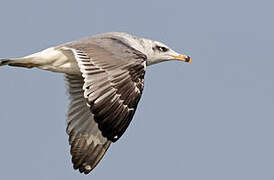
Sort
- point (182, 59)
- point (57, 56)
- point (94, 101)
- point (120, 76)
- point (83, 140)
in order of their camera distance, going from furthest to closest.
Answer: point (182, 59)
point (83, 140)
point (57, 56)
point (120, 76)
point (94, 101)

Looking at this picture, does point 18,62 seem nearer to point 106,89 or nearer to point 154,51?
point 106,89

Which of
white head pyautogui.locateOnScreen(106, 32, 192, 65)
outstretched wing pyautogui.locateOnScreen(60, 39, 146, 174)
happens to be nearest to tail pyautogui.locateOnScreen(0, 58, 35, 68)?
outstretched wing pyautogui.locateOnScreen(60, 39, 146, 174)

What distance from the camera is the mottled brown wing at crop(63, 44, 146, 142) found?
8273mm

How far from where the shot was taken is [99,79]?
28.6 feet

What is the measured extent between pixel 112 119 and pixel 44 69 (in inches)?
106

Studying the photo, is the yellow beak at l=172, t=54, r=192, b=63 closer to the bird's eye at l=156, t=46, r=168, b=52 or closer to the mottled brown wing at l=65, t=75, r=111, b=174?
the bird's eye at l=156, t=46, r=168, b=52

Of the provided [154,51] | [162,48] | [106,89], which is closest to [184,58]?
[162,48]

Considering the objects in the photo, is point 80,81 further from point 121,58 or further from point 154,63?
point 121,58

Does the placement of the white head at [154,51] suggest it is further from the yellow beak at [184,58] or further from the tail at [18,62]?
the tail at [18,62]

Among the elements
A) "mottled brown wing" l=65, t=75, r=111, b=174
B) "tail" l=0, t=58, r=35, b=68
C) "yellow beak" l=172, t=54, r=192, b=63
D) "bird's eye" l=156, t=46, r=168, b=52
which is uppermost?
"bird's eye" l=156, t=46, r=168, b=52

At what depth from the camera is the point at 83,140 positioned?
11219 mm

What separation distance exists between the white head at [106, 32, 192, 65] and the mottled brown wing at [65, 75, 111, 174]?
141 cm

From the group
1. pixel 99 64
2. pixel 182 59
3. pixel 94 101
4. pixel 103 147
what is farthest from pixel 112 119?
pixel 182 59

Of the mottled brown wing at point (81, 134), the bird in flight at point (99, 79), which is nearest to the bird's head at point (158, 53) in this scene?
the bird in flight at point (99, 79)
